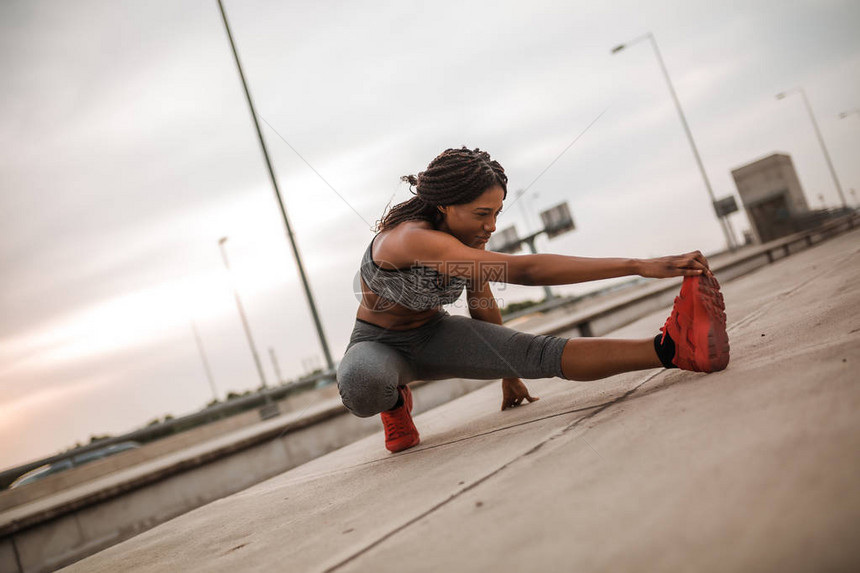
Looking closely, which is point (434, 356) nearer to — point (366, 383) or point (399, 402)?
point (399, 402)

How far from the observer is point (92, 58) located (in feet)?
28.8

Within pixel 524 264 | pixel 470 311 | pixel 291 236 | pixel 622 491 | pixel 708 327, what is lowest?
pixel 622 491

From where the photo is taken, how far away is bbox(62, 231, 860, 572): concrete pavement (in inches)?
32.0

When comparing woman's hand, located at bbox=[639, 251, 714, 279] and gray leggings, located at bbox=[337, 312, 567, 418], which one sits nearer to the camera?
woman's hand, located at bbox=[639, 251, 714, 279]

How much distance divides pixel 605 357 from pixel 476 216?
827mm

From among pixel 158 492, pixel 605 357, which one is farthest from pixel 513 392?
pixel 158 492

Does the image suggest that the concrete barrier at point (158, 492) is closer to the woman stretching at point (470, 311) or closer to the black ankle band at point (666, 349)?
the woman stretching at point (470, 311)

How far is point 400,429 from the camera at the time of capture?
281 cm

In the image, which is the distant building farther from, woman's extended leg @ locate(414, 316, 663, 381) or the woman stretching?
woman's extended leg @ locate(414, 316, 663, 381)

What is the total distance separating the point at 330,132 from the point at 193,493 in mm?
3035

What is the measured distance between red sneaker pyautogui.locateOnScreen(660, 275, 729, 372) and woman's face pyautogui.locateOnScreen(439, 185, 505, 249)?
881 mm

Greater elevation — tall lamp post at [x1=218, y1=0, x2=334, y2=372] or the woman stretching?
tall lamp post at [x1=218, y1=0, x2=334, y2=372]

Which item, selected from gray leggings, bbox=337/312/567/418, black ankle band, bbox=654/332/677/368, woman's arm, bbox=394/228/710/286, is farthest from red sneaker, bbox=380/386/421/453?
black ankle band, bbox=654/332/677/368

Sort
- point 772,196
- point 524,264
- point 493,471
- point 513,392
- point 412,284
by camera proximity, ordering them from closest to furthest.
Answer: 1. point 493,471
2. point 524,264
3. point 412,284
4. point 513,392
5. point 772,196
